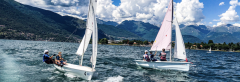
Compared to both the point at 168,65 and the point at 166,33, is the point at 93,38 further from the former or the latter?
the point at 166,33

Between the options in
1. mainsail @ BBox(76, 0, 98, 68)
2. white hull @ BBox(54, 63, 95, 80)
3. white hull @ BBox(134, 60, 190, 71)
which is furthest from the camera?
white hull @ BBox(134, 60, 190, 71)

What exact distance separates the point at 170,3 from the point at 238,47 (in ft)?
619

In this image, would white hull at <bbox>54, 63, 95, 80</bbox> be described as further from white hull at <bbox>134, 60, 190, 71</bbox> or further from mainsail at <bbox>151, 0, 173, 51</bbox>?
mainsail at <bbox>151, 0, 173, 51</bbox>

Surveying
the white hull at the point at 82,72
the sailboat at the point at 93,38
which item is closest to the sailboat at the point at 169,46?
the white hull at the point at 82,72

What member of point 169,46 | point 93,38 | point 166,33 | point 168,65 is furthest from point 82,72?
point 166,33

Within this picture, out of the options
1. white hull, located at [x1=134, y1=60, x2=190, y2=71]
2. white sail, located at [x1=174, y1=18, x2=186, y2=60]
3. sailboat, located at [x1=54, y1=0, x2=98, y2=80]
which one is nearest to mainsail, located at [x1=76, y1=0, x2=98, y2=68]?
sailboat, located at [x1=54, y1=0, x2=98, y2=80]

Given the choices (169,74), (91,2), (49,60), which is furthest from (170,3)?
(49,60)

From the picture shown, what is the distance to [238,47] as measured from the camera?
173625 millimetres

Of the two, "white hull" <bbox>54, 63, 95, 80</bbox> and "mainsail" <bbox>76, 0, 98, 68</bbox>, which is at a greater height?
"mainsail" <bbox>76, 0, 98, 68</bbox>

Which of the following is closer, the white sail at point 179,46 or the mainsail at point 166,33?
the white sail at point 179,46

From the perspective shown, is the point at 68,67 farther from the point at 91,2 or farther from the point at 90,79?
the point at 91,2

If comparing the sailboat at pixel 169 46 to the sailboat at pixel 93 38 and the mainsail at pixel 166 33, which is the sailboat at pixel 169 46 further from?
the sailboat at pixel 93 38

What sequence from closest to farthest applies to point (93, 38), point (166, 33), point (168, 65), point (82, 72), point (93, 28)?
point (93, 28) < point (93, 38) < point (82, 72) < point (168, 65) < point (166, 33)

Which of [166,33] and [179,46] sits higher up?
[166,33]
